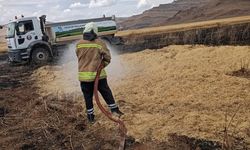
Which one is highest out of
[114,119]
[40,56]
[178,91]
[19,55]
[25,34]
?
[25,34]

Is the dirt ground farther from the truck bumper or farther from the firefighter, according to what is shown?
the truck bumper

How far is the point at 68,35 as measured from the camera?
20.3 metres

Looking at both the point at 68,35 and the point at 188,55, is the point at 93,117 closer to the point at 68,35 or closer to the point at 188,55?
the point at 188,55

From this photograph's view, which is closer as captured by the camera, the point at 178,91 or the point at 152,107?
Answer: the point at 152,107

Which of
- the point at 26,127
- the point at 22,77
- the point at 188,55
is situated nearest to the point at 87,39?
the point at 26,127

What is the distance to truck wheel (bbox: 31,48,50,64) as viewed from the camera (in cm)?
2002

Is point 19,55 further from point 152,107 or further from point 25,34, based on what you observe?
point 152,107

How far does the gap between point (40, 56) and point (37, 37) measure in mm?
1010

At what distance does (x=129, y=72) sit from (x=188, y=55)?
2467mm

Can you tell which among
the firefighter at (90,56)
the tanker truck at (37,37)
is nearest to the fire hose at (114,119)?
the firefighter at (90,56)

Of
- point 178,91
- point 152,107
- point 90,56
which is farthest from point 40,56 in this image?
point 90,56

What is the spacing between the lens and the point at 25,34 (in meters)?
19.6

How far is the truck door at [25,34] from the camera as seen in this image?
1944 centimetres

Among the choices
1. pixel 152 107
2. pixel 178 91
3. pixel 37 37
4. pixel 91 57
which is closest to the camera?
pixel 91 57
